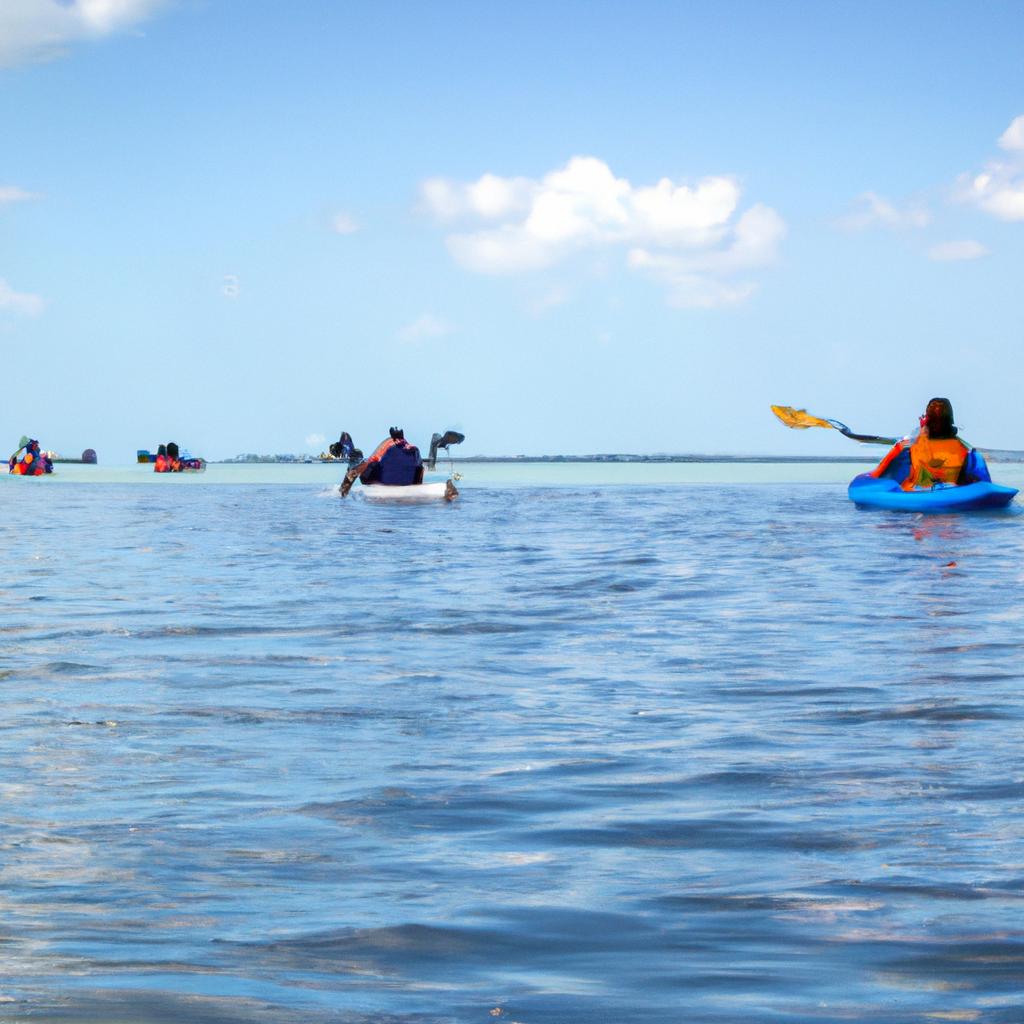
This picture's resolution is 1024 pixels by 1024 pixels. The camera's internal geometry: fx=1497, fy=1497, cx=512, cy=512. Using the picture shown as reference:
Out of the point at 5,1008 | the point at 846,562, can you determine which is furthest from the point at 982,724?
the point at 846,562

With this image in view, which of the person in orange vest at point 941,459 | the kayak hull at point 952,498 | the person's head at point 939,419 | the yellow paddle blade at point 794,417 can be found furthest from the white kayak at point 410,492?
the person's head at point 939,419

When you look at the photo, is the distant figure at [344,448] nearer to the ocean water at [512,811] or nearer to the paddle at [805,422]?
the paddle at [805,422]

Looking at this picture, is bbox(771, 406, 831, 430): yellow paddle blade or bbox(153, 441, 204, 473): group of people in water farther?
bbox(153, 441, 204, 473): group of people in water

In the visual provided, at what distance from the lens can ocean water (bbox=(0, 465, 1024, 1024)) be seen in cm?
346

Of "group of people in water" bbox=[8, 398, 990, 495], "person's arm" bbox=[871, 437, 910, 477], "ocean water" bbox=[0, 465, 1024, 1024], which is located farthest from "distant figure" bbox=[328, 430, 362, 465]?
"ocean water" bbox=[0, 465, 1024, 1024]

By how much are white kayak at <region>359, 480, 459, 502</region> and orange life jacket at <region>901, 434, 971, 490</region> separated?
11951 millimetres

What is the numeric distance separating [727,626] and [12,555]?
11.4m

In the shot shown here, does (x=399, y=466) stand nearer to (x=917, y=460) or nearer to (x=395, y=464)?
(x=395, y=464)

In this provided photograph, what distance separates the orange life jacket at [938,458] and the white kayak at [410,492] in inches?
471

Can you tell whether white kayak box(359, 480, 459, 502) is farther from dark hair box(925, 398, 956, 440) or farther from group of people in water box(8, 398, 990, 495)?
dark hair box(925, 398, 956, 440)

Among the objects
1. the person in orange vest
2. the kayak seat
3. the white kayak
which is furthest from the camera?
the kayak seat

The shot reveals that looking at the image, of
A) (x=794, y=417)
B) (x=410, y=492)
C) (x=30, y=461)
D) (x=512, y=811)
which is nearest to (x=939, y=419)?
(x=794, y=417)

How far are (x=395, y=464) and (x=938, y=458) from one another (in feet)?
43.5

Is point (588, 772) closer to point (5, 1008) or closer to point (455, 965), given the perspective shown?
point (455, 965)
